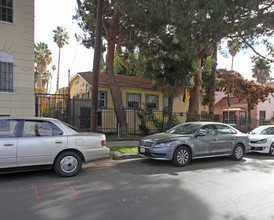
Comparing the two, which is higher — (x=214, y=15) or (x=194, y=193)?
(x=214, y=15)

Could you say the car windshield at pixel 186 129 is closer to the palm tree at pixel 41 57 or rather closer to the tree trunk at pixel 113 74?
the tree trunk at pixel 113 74

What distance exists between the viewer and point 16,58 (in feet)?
33.1

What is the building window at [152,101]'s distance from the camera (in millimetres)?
18141

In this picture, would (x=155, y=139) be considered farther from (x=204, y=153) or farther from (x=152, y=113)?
(x=152, y=113)

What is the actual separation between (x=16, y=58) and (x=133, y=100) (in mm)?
9267

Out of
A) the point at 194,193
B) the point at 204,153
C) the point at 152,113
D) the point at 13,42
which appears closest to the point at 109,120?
the point at 152,113

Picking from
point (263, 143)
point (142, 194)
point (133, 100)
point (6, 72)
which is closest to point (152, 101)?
point (133, 100)

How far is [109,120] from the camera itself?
1562 centimetres

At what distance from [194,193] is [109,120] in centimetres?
1144

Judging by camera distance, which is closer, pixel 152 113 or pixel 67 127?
pixel 67 127

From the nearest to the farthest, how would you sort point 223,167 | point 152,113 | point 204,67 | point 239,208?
1. point 239,208
2. point 223,167
3. point 152,113
4. point 204,67

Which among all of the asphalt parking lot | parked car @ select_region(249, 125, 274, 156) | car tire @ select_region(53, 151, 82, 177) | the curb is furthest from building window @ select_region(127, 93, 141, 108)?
car tire @ select_region(53, 151, 82, 177)

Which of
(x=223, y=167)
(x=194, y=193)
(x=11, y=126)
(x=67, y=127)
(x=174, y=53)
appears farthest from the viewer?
(x=174, y=53)

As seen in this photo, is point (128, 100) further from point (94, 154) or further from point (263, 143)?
point (94, 154)
